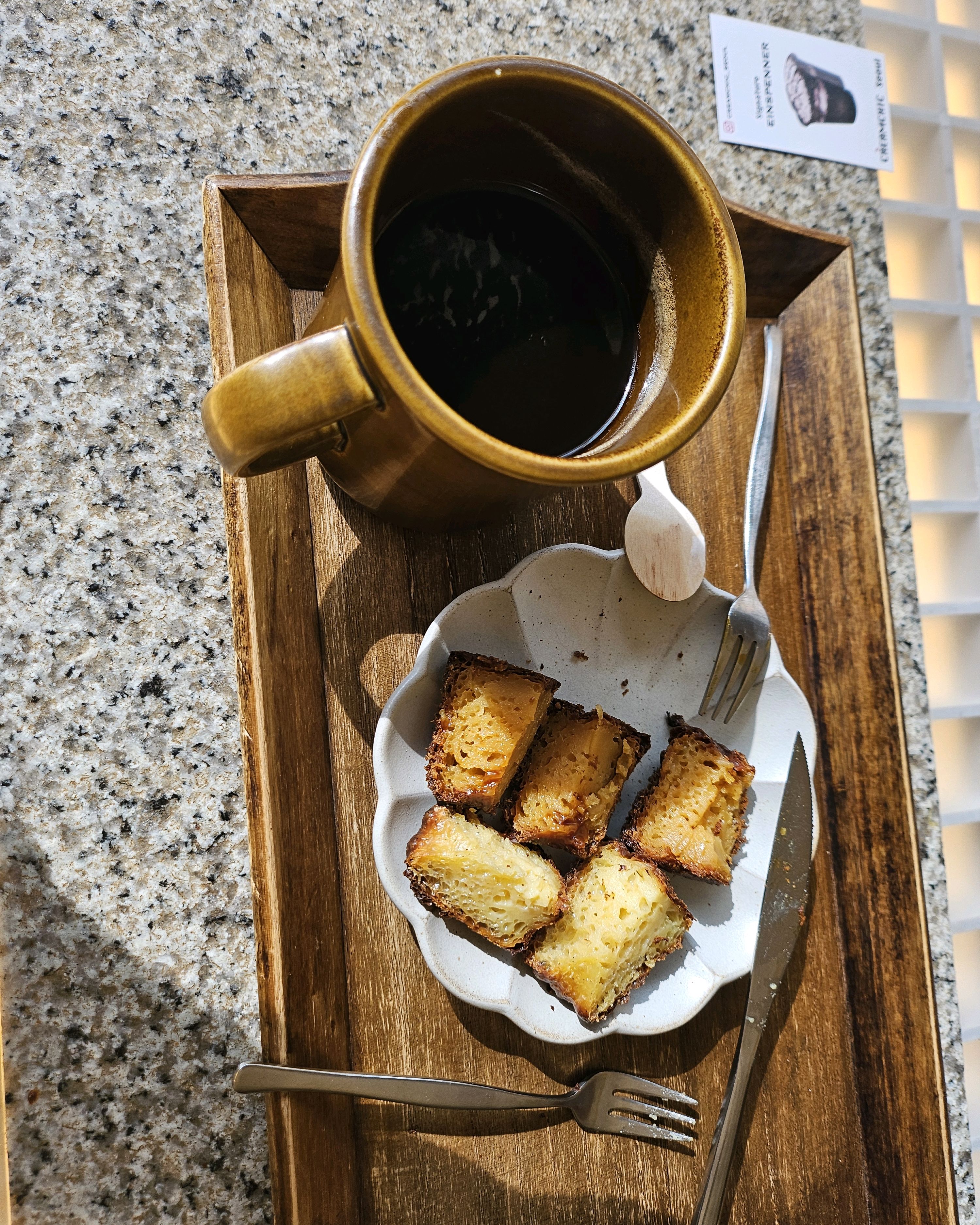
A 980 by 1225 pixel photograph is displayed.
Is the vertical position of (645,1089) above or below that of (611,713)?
below

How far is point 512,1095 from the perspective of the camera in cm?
66

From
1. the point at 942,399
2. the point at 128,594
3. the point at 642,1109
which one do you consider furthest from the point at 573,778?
the point at 942,399

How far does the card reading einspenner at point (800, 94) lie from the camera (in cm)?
91

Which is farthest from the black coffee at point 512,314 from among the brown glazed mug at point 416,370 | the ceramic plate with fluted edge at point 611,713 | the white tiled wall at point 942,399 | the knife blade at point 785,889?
the white tiled wall at point 942,399

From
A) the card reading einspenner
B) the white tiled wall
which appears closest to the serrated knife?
the white tiled wall

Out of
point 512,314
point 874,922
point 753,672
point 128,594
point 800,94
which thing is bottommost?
point 874,922

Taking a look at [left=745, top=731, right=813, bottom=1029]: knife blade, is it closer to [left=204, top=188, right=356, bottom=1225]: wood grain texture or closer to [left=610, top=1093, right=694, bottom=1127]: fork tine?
[left=610, top=1093, right=694, bottom=1127]: fork tine

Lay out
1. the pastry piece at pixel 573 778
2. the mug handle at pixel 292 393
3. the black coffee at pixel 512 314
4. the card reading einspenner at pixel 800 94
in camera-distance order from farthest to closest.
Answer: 1. the card reading einspenner at pixel 800 94
2. the pastry piece at pixel 573 778
3. the black coffee at pixel 512 314
4. the mug handle at pixel 292 393

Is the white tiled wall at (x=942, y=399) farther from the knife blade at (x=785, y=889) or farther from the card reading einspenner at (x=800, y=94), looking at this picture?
the knife blade at (x=785, y=889)

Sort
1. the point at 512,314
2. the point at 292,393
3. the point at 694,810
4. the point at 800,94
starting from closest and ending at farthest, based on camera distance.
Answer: the point at 292,393 < the point at 512,314 < the point at 694,810 < the point at 800,94

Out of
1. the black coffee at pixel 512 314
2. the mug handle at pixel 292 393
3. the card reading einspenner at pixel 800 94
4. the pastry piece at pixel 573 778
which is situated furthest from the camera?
the card reading einspenner at pixel 800 94

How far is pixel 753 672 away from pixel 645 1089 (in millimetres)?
353

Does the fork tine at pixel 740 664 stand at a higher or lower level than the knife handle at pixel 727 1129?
higher

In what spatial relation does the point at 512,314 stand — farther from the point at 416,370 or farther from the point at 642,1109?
the point at 642,1109
